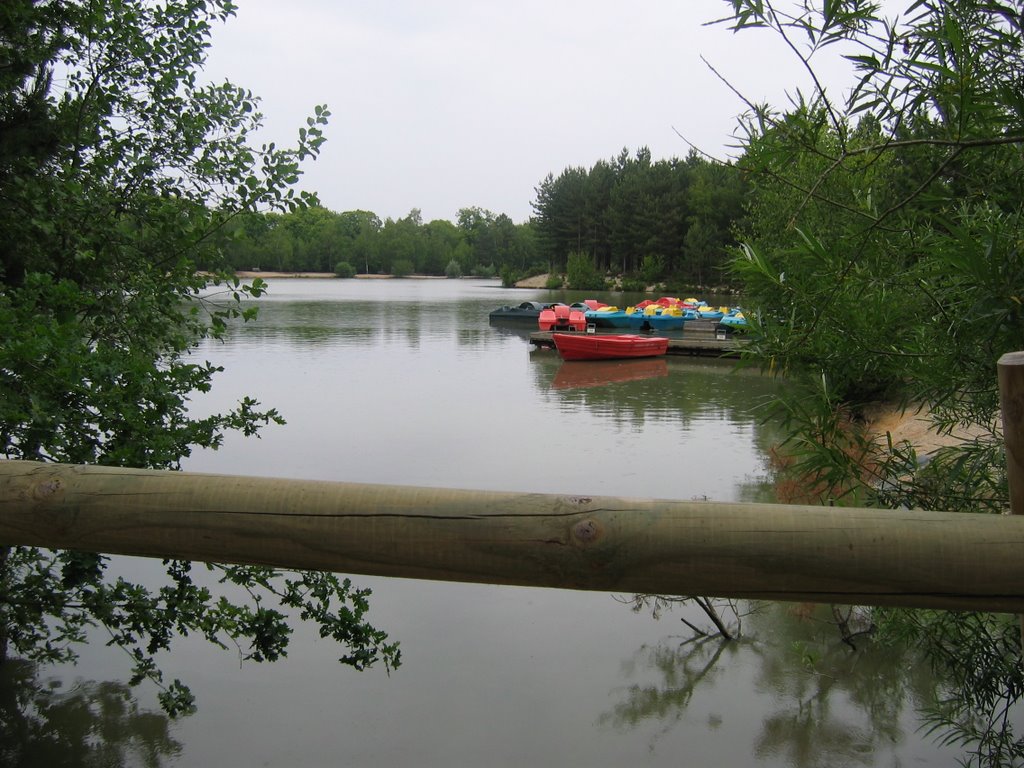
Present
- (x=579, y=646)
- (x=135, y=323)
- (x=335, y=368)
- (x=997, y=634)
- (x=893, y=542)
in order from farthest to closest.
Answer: (x=335, y=368)
(x=579, y=646)
(x=135, y=323)
(x=997, y=634)
(x=893, y=542)

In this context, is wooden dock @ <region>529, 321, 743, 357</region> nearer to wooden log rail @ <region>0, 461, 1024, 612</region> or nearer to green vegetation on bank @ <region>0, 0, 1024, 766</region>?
green vegetation on bank @ <region>0, 0, 1024, 766</region>

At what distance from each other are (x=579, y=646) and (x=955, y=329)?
4.57 m

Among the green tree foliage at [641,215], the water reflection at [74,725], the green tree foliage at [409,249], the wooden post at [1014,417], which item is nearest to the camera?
the wooden post at [1014,417]

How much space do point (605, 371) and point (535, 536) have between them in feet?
79.4

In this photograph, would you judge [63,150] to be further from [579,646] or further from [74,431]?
[579,646]

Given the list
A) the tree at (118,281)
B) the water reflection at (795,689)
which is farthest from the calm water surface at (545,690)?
the tree at (118,281)

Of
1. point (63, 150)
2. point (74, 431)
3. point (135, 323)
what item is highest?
point (63, 150)

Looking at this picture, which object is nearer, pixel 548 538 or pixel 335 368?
pixel 548 538

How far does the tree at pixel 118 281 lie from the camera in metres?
3.58

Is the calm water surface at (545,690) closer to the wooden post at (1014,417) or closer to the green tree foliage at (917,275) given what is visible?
the green tree foliage at (917,275)

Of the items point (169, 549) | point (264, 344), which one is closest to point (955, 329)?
point (169, 549)

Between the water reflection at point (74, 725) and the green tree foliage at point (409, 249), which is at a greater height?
the green tree foliage at point (409, 249)

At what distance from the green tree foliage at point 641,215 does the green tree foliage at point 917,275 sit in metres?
60.2

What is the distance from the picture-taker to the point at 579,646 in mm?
6766
